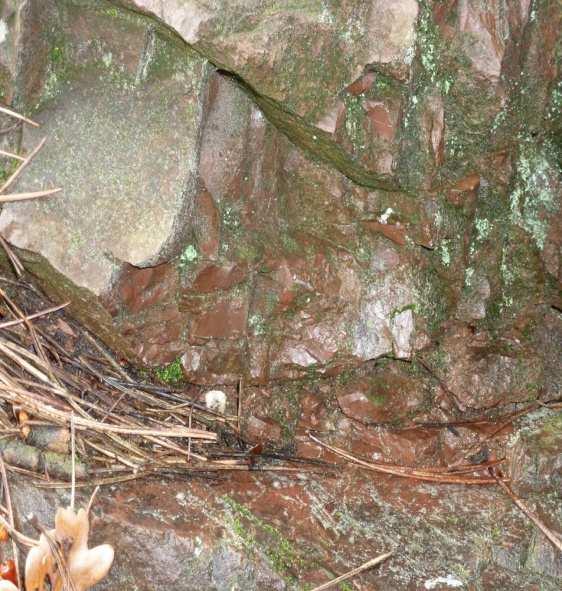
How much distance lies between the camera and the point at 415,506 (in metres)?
2.98

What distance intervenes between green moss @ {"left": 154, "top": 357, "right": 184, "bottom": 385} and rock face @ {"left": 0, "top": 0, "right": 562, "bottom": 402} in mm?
43

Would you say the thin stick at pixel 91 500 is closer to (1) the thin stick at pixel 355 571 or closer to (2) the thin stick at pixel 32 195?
(1) the thin stick at pixel 355 571

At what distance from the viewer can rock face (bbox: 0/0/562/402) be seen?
109 inches

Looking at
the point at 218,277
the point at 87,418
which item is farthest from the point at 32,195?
the point at 87,418

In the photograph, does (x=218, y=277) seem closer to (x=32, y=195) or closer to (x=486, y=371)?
(x=32, y=195)

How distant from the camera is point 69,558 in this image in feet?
6.95

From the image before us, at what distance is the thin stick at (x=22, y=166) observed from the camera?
2898 millimetres

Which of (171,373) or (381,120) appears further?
(171,373)

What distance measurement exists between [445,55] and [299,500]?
1769mm

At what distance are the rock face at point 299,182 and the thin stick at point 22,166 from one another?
28 mm

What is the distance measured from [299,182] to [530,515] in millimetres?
1537

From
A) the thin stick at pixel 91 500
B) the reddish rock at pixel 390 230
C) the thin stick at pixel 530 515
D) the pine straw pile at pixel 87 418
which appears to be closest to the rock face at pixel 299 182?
the reddish rock at pixel 390 230

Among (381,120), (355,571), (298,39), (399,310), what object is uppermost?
(298,39)

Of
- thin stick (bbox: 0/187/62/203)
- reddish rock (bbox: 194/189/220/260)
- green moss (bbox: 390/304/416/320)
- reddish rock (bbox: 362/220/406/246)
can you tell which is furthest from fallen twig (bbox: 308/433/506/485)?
thin stick (bbox: 0/187/62/203)
